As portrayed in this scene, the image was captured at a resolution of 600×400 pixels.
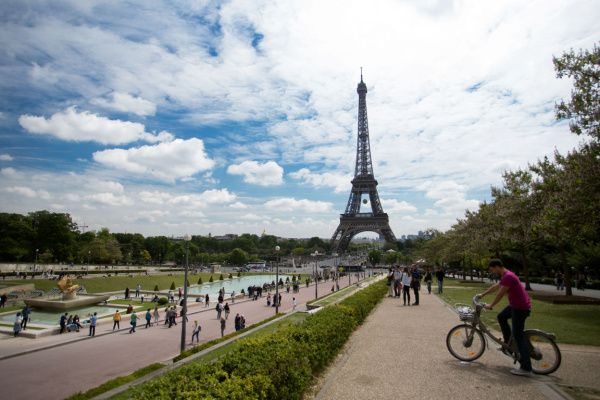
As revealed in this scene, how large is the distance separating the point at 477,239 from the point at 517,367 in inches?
1028

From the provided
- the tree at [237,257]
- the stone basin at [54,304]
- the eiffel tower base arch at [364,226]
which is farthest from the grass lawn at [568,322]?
the tree at [237,257]

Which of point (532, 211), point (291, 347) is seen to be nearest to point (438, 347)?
point (291, 347)

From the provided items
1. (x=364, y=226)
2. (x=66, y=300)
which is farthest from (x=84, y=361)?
(x=364, y=226)

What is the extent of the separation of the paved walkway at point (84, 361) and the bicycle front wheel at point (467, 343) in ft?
40.8

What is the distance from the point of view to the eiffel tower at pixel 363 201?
3952 inches

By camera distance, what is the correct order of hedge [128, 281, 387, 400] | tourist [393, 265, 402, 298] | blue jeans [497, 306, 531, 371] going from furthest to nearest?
tourist [393, 265, 402, 298] → blue jeans [497, 306, 531, 371] → hedge [128, 281, 387, 400]

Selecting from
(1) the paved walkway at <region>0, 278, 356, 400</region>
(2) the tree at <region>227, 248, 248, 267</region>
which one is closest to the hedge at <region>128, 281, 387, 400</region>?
(1) the paved walkway at <region>0, 278, 356, 400</region>

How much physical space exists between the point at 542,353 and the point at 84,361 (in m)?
18.0

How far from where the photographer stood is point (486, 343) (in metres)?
7.57

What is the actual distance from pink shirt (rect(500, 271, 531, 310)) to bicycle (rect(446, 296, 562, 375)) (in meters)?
0.51

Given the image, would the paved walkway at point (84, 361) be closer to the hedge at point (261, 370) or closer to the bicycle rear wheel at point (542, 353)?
the hedge at point (261, 370)

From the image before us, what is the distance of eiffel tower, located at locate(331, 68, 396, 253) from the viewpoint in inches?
3952

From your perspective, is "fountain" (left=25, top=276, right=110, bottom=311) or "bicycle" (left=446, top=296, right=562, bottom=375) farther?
"fountain" (left=25, top=276, right=110, bottom=311)

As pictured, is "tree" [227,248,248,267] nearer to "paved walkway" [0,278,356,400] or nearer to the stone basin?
the stone basin
